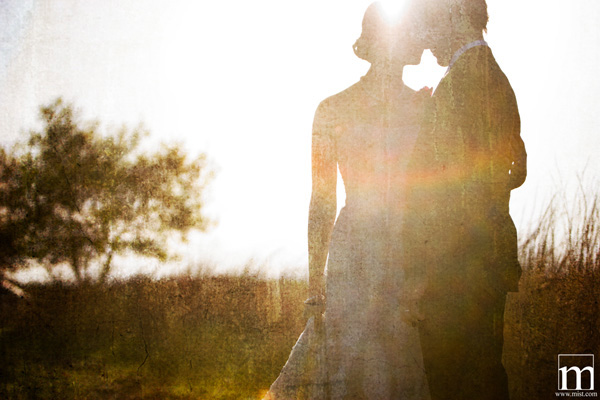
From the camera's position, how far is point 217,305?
5.29m

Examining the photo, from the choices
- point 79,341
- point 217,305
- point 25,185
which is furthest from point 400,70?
point 25,185

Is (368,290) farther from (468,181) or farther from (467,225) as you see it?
(468,181)

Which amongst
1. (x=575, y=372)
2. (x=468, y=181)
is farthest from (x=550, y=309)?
(x=468, y=181)

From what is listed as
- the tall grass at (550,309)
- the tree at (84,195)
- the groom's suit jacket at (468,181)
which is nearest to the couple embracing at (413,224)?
the groom's suit jacket at (468,181)

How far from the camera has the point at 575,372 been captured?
393cm

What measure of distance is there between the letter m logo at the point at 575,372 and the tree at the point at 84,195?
15.8 feet

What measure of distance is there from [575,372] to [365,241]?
225 centimetres

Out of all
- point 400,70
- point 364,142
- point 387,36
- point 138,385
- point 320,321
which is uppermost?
point 387,36

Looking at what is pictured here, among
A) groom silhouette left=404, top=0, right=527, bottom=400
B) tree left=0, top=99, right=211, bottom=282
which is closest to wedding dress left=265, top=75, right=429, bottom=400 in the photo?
groom silhouette left=404, top=0, right=527, bottom=400

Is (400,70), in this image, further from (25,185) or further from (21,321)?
(25,185)

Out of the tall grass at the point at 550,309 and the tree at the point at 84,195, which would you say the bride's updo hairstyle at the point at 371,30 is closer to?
the tall grass at the point at 550,309

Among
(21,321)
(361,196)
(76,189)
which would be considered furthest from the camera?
(76,189)

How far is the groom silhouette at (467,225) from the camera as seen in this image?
2602mm

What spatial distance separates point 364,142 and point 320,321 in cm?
112
